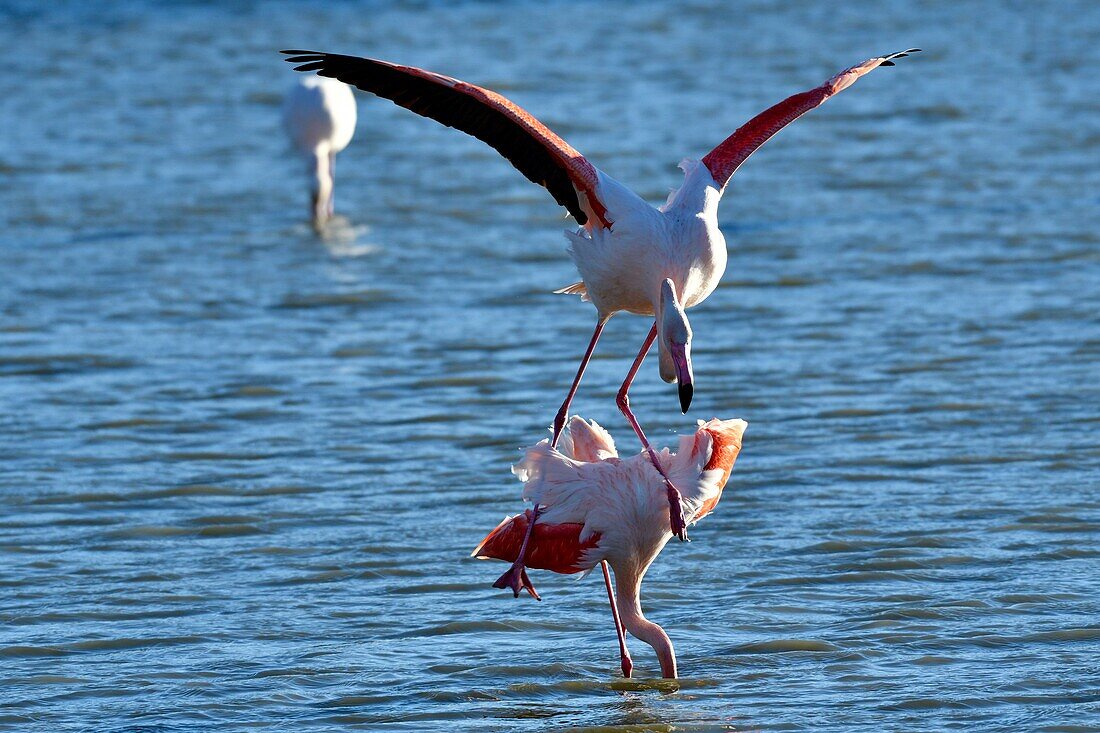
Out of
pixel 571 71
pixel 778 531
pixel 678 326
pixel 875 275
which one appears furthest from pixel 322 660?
pixel 571 71

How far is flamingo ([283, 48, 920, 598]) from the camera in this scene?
249 inches

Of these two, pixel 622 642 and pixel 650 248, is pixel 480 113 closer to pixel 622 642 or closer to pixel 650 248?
pixel 650 248

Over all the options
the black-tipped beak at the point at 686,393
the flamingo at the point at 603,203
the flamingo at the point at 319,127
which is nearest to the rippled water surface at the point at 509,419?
the flamingo at the point at 319,127

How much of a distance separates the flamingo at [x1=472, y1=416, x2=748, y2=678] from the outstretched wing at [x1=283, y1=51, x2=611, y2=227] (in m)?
0.91

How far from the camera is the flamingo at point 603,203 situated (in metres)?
6.33

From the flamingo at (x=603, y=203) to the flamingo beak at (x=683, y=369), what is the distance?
0.26 ft

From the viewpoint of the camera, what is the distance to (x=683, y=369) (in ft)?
19.7

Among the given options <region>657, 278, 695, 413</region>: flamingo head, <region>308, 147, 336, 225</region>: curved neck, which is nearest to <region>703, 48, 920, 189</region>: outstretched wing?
<region>657, 278, 695, 413</region>: flamingo head

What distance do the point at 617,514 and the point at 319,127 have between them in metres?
9.74

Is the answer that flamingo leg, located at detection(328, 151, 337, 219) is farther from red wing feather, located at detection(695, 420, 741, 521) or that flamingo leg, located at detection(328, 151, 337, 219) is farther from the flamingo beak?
the flamingo beak

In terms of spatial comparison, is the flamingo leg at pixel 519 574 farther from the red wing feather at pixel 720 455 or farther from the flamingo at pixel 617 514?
the red wing feather at pixel 720 455

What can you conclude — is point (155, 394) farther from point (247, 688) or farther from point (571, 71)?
point (571, 71)

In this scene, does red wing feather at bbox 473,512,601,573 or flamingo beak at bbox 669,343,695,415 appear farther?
red wing feather at bbox 473,512,601,573

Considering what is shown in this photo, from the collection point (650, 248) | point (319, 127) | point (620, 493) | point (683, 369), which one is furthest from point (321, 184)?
point (683, 369)
